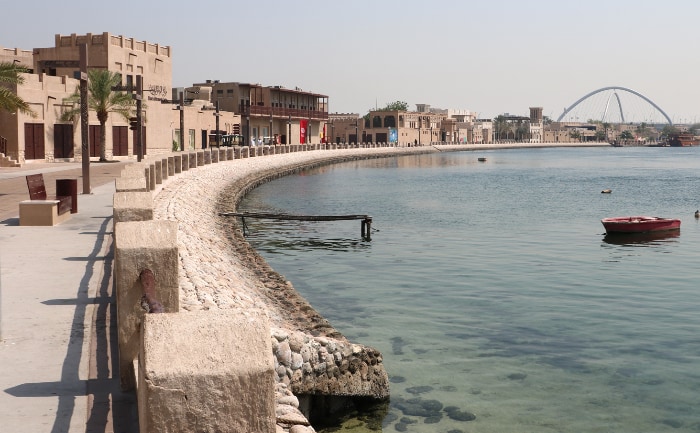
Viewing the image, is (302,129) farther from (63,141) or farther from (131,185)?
(131,185)

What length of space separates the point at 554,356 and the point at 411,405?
13.9 feet

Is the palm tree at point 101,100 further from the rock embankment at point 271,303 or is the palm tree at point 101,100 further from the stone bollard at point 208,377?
the stone bollard at point 208,377

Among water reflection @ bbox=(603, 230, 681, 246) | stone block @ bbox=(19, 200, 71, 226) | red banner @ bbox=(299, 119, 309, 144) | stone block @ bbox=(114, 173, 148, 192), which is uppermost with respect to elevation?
red banner @ bbox=(299, 119, 309, 144)

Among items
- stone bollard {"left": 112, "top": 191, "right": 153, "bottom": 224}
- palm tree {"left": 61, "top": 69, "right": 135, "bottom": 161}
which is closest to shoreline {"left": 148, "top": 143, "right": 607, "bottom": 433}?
stone bollard {"left": 112, "top": 191, "right": 153, "bottom": 224}

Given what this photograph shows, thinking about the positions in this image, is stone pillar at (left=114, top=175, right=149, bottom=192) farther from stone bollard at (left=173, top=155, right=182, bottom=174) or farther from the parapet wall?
stone bollard at (left=173, top=155, right=182, bottom=174)

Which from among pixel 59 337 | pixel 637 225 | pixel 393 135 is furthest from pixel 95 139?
pixel 393 135

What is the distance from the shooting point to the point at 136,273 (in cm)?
777

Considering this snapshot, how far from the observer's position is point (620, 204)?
182ft

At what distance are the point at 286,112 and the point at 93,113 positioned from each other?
2165 inches

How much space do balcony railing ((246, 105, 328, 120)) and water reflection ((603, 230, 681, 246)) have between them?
6916 cm

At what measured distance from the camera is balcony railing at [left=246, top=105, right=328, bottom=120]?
4168 inches

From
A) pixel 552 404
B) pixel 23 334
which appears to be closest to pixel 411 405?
pixel 552 404

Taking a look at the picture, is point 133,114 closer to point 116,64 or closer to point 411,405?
point 116,64

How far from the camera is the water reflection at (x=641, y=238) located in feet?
109
